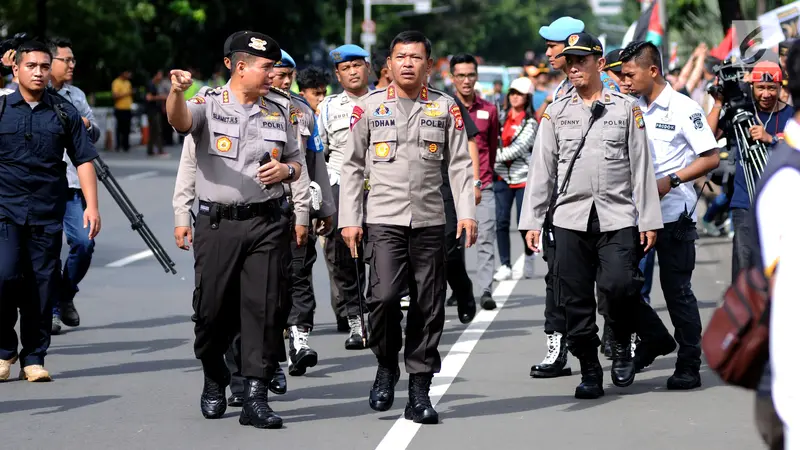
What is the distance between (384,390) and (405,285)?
566 millimetres

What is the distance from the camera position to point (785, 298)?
3.64 m

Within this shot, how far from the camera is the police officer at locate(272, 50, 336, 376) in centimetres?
826

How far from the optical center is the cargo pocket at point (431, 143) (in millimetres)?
7684

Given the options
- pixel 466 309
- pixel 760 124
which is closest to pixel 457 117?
pixel 760 124

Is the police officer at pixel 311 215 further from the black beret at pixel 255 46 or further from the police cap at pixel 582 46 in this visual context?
the police cap at pixel 582 46

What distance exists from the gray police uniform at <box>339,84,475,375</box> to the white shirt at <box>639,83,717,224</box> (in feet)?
4.78

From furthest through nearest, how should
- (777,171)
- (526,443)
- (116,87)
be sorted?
(116,87)
(526,443)
(777,171)

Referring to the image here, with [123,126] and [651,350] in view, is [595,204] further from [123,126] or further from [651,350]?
[123,126]

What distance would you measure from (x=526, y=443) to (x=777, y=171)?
3498 millimetres

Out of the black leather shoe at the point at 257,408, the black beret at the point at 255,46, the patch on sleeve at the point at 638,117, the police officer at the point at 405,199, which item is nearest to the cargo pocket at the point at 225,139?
the black beret at the point at 255,46

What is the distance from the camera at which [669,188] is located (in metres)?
8.48

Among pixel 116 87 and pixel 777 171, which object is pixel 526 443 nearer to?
pixel 777 171

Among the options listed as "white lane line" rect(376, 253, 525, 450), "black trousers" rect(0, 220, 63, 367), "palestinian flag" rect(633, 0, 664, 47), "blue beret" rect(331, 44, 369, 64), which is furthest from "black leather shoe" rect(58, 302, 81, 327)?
"palestinian flag" rect(633, 0, 664, 47)

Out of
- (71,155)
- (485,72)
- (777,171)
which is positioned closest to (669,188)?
(71,155)
